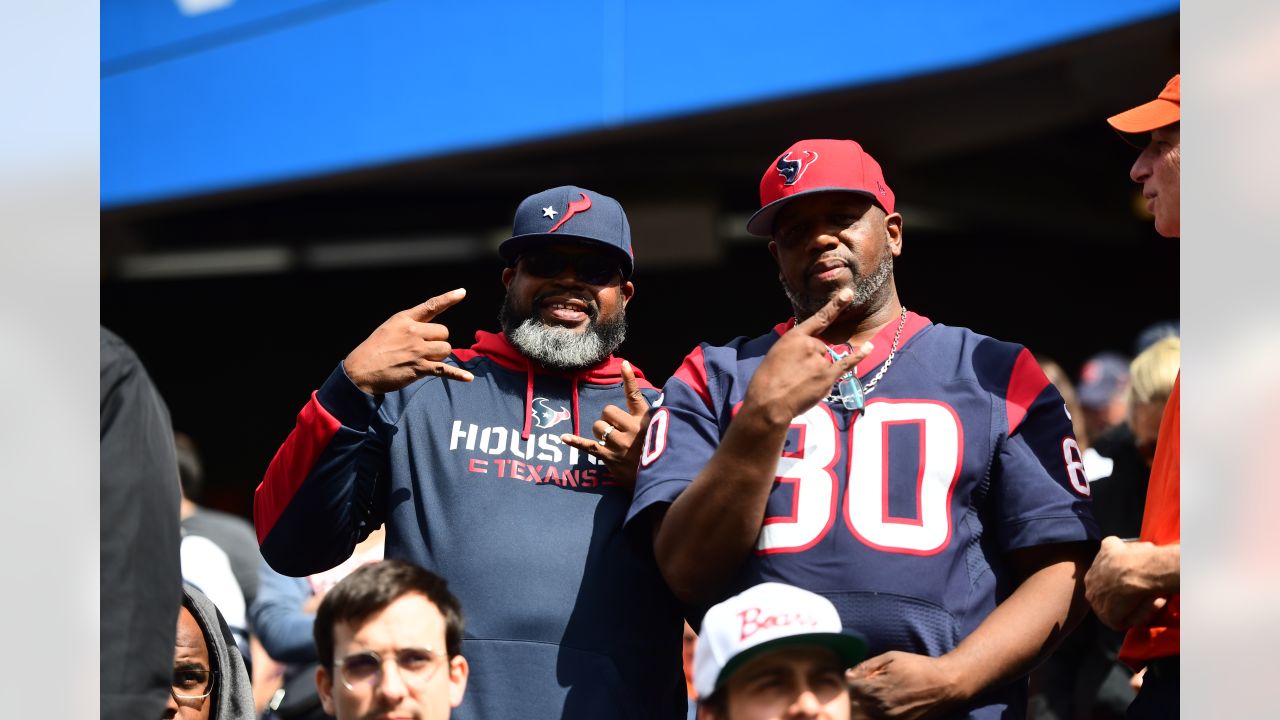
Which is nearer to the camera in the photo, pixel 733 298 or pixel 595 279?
pixel 595 279

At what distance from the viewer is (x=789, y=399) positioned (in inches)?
93.7

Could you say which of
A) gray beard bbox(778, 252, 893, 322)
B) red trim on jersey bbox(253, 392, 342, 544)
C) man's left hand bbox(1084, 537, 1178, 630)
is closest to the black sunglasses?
gray beard bbox(778, 252, 893, 322)

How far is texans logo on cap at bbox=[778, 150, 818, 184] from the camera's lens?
2754 mm

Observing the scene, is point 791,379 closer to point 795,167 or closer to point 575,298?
point 795,167

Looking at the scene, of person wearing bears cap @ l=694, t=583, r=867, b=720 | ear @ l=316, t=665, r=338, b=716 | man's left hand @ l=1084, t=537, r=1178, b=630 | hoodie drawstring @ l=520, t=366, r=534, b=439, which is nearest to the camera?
person wearing bears cap @ l=694, t=583, r=867, b=720

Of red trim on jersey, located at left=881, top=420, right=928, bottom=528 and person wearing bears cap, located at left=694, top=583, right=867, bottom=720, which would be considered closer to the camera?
person wearing bears cap, located at left=694, top=583, right=867, bottom=720

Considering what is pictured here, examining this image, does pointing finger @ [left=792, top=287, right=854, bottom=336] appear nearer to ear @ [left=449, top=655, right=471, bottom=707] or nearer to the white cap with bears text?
the white cap with bears text

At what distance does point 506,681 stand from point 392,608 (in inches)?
13.3

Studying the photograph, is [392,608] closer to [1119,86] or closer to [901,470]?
[901,470]

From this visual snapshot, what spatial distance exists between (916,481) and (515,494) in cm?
81

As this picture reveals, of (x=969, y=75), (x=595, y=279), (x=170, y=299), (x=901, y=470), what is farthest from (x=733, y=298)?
(x=901, y=470)

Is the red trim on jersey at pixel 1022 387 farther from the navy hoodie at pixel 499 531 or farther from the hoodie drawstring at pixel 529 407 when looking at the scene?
the hoodie drawstring at pixel 529 407

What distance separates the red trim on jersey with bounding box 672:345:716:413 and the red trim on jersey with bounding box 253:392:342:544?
0.69m

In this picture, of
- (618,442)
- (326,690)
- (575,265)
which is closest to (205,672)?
(326,690)
